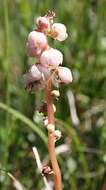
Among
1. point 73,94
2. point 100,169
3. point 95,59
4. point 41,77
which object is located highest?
point 95,59

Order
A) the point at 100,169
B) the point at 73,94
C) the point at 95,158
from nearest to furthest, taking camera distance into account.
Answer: the point at 100,169 < the point at 95,158 < the point at 73,94

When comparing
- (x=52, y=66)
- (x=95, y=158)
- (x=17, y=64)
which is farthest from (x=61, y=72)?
(x=17, y=64)

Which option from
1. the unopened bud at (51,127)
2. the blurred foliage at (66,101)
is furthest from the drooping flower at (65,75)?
the blurred foliage at (66,101)

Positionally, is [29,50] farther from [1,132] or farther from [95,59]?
[95,59]

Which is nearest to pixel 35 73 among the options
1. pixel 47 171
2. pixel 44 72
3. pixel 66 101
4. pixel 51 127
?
pixel 44 72

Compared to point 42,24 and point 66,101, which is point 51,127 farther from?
point 66,101

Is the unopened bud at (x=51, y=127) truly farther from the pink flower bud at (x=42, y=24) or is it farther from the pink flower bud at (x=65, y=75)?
the pink flower bud at (x=42, y=24)

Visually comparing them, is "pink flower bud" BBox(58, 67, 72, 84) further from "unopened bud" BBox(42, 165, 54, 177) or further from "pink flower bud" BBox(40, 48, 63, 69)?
"unopened bud" BBox(42, 165, 54, 177)
